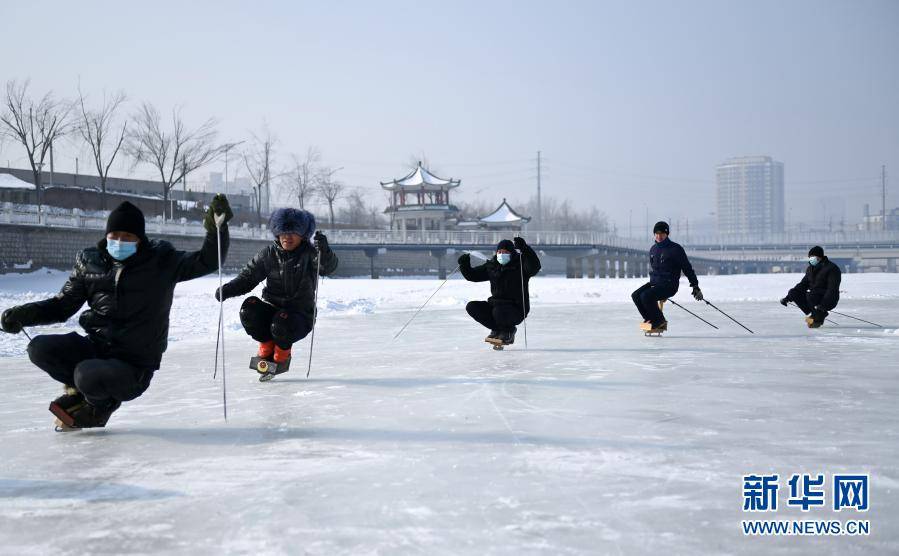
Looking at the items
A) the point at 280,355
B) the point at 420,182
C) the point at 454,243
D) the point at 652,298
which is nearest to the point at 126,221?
the point at 280,355

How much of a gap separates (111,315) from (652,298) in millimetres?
7286

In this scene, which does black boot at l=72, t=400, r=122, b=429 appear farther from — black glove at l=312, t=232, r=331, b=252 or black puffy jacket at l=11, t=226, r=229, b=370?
black glove at l=312, t=232, r=331, b=252

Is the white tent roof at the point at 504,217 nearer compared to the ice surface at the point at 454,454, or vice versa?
the ice surface at the point at 454,454

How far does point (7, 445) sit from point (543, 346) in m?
6.06

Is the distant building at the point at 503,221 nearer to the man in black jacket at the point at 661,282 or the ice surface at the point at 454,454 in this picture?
the man in black jacket at the point at 661,282

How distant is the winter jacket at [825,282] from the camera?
11.1m

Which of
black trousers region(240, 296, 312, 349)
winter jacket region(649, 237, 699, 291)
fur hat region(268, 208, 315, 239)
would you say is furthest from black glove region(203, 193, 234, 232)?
winter jacket region(649, 237, 699, 291)

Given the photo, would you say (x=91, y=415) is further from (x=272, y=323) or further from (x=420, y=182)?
(x=420, y=182)

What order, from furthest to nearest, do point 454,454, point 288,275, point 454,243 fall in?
point 454,243, point 288,275, point 454,454

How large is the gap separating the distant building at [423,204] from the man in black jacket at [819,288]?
161 feet

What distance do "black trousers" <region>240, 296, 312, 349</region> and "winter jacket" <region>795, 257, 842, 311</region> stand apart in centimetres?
789

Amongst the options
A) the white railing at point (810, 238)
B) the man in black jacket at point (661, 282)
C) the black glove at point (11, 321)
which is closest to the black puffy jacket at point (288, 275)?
the black glove at point (11, 321)

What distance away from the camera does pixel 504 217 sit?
63.4 m

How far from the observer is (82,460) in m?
3.67
